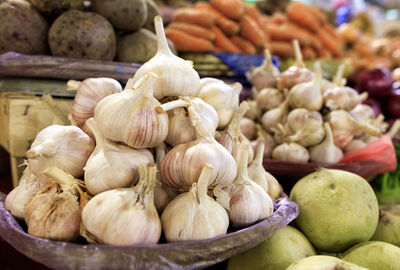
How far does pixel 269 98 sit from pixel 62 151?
1.01m

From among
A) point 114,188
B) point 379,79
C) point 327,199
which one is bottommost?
point 379,79

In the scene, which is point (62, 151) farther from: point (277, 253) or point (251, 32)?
point (251, 32)

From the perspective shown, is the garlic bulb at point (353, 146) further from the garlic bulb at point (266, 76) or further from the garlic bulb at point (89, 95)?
the garlic bulb at point (89, 95)

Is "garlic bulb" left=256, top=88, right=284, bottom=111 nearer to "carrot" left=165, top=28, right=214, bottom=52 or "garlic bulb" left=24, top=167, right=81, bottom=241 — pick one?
"carrot" left=165, top=28, right=214, bottom=52

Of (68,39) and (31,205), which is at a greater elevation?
(68,39)

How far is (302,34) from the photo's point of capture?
2.75 metres

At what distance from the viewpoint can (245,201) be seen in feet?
2.47

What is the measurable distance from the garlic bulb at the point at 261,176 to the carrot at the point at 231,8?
1543 millimetres

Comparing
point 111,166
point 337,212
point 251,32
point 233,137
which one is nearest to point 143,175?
point 111,166

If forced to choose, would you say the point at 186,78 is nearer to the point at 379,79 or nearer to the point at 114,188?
the point at 114,188

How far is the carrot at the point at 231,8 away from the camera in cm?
223

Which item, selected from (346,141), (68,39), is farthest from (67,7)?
(346,141)

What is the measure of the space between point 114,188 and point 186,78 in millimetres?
302

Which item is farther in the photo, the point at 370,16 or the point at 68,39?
the point at 370,16
